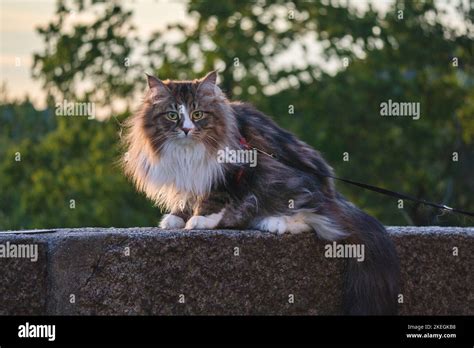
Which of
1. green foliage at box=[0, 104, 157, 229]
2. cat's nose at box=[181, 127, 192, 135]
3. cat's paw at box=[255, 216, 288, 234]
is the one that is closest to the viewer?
cat's paw at box=[255, 216, 288, 234]

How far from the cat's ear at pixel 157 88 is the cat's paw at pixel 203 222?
0.87 metres

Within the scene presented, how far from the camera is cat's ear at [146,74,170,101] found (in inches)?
256

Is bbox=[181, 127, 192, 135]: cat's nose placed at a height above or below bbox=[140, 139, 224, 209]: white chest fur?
above

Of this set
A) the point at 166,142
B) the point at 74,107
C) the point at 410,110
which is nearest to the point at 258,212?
the point at 166,142

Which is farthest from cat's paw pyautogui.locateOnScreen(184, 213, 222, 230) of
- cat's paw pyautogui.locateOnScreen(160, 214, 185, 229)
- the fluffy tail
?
the fluffy tail

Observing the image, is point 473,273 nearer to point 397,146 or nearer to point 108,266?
point 108,266

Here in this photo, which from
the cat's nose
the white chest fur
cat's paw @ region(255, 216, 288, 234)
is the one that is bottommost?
cat's paw @ region(255, 216, 288, 234)

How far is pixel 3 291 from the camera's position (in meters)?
5.88

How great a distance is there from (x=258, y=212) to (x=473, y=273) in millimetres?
1525

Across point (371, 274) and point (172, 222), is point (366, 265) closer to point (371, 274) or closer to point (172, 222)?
point (371, 274)

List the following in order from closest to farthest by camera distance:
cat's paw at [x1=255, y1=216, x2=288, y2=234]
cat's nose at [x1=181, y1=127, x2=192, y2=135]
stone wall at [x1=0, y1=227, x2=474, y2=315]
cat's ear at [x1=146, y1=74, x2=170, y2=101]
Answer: stone wall at [x1=0, y1=227, x2=474, y2=315] → cat's paw at [x1=255, y1=216, x2=288, y2=234] → cat's nose at [x1=181, y1=127, x2=192, y2=135] → cat's ear at [x1=146, y1=74, x2=170, y2=101]

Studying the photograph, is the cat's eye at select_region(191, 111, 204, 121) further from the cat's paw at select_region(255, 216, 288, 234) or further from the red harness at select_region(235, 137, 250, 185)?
the cat's paw at select_region(255, 216, 288, 234)

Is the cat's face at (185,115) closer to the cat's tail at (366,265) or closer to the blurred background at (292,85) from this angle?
the cat's tail at (366,265)

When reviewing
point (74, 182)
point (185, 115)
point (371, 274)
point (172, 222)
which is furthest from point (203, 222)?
point (74, 182)
